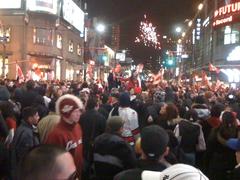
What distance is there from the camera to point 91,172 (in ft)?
24.0

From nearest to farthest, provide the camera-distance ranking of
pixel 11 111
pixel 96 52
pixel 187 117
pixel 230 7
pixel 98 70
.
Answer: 1. pixel 11 111
2. pixel 187 117
3. pixel 230 7
4. pixel 96 52
5. pixel 98 70

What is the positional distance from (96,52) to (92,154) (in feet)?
290

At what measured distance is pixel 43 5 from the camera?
51031 mm

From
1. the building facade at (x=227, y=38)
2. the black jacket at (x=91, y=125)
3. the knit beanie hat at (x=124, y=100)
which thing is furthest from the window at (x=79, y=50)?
the black jacket at (x=91, y=125)

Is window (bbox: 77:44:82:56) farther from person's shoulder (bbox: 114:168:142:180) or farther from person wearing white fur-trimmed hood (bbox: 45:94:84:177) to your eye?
person's shoulder (bbox: 114:168:142:180)

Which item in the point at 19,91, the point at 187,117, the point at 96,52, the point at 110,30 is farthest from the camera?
the point at 110,30

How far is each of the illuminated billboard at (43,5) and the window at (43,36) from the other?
2.09 m

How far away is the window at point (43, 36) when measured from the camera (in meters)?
50.8

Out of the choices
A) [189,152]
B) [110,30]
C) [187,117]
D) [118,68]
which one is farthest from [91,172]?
[110,30]

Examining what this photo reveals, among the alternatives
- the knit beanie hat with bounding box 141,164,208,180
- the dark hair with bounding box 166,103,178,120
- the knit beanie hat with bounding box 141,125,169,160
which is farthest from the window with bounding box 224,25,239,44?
the knit beanie hat with bounding box 141,164,208,180

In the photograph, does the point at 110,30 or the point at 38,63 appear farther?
the point at 110,30

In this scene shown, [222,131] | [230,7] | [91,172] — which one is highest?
[230,7]

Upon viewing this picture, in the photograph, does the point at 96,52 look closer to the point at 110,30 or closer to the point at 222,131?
the point at 110,30

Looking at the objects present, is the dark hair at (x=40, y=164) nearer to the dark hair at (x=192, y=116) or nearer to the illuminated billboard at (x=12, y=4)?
the dark hair at (x=192, y=116)
